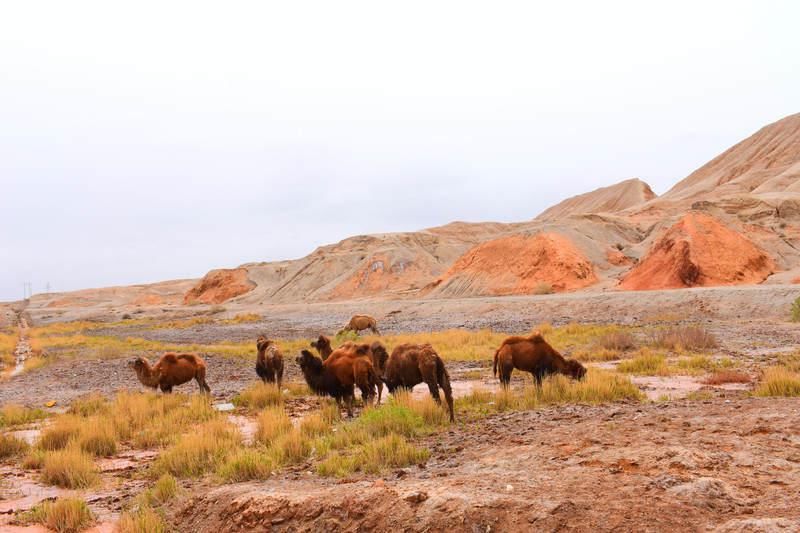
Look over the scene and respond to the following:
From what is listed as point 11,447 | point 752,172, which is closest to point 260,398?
point 11,447

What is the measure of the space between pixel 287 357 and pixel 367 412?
1480 cm

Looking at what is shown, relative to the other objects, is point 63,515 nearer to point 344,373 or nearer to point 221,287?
point 344,373

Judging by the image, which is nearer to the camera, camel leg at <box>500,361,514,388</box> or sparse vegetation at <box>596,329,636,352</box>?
camel leg at <box>500,361,514,388</box>

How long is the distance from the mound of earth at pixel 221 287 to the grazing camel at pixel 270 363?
9376 centimetres

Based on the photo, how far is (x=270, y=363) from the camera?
15.4m

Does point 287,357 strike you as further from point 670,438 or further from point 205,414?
point 670,438

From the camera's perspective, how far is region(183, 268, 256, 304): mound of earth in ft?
360

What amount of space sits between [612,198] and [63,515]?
160m

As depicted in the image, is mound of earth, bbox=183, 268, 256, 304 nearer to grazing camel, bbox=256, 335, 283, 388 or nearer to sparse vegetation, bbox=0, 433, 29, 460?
grazing camel, bbox=256, 335, 283, 388

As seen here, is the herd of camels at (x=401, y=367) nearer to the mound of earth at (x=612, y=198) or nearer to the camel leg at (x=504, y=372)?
the camel leg at (x=504, y=372)

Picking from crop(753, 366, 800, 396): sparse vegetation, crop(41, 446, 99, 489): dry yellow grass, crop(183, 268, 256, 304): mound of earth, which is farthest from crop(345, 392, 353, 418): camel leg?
crop(183, 268, 256, 304): mound of earth

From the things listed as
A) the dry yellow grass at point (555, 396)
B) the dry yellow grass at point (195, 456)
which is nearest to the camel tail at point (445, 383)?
the dry yellow grass at point (555, 396)

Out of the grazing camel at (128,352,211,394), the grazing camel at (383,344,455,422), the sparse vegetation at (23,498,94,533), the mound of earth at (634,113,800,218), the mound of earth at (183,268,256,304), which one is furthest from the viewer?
the mound of earth at (183,268,256,304)

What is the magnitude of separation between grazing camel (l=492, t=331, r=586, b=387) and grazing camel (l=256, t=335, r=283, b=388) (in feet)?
18.4
